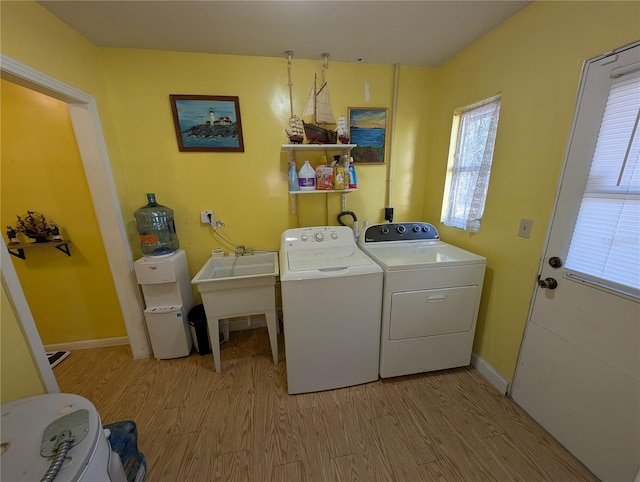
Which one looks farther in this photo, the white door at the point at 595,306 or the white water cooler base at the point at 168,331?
the white water cooler base at the point at 168,331

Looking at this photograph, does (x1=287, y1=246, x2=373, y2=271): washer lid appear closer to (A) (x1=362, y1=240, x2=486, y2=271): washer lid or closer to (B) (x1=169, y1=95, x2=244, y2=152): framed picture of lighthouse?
(A) (x1=362, y1=240, x2=486, y2=271): washer lid

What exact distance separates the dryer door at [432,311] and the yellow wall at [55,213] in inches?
95.6

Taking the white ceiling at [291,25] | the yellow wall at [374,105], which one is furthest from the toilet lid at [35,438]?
the white ceiling at [291,25]

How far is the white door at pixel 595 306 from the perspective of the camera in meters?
1.01

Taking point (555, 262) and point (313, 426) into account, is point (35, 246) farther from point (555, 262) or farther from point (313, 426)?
point (555, 262)

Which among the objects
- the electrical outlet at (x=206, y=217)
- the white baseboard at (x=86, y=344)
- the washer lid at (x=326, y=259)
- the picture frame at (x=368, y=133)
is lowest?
the white baseboard at (x=86, y=344)

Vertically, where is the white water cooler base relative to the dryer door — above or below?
below

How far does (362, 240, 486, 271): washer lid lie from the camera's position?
5.12 feet

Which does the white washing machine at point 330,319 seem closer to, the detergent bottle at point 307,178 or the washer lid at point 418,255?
the washer lid at point 418,255

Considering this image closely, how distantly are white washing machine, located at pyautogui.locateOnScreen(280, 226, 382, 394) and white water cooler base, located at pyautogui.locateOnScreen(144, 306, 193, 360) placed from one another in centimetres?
100

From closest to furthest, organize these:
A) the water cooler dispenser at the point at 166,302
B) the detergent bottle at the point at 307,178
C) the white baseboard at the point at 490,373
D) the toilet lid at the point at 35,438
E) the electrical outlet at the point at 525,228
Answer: the toilet lid at the point at 35,438 → the electrical outlet at the point at 525,228 → the white baseboard at the point at 490,373 → the water cooler dispenser at the point at 166,302 → the detergent bottle at the point at 307,178

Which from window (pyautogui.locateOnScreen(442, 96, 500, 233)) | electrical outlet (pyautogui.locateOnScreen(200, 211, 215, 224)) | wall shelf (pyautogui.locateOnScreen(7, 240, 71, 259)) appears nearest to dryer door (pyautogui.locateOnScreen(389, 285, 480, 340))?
window (pyautogui.locateOnScreen(442, 96, 500, 233))

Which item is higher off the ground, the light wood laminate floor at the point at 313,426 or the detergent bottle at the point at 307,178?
the detergent bottle at the point at 307,178

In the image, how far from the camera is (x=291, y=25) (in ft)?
4.92
